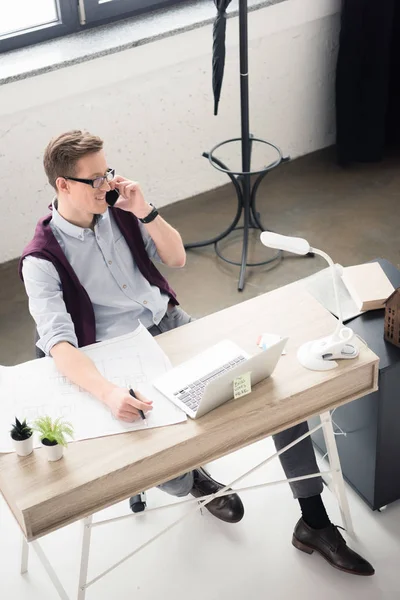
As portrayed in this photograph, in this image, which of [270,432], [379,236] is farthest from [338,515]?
[379,236]

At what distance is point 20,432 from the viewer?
188 cm

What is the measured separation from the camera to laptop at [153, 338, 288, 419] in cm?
194

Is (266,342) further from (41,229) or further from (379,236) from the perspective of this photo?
(379,236)

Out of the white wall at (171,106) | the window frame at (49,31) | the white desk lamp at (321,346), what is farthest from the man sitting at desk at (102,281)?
the window frame at (49,31)

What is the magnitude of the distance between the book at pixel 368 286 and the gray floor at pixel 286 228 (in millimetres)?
1035

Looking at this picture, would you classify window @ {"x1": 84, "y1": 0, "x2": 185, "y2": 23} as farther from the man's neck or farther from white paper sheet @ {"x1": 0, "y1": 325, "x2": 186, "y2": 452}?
white paper sheet @ {"x1": 0, "y1": 325, "x2": 186, "y2": 452}

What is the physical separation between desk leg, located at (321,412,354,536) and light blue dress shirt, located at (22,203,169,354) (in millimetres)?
585

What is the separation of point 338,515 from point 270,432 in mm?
690

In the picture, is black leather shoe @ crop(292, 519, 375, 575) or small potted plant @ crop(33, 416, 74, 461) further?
black leather shoe @ crop(292, 519, 375, 575)

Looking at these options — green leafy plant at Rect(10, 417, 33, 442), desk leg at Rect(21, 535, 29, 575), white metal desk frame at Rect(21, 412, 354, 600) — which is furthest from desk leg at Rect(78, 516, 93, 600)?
desk leg at Rect(21, 535, 29, 575)

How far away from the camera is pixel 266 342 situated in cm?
220

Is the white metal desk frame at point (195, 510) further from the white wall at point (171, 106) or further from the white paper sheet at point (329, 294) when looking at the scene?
the white wall at point (171, 106)

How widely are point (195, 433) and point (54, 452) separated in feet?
1.05

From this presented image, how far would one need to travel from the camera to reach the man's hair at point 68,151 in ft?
7.30
